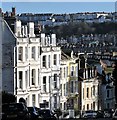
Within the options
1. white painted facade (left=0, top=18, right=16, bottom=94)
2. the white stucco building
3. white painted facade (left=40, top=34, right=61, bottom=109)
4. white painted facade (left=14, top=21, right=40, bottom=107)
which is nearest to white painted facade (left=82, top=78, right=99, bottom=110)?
white painted facade (left=40, top=34, right=61, bottom=109)

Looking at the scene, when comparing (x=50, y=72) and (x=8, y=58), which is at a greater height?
(x=8, y=58)

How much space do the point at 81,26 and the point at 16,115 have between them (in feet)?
40.4

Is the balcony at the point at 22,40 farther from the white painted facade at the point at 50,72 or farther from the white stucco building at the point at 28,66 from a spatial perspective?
the white painted facade at the point at 50,72

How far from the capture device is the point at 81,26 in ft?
65.8

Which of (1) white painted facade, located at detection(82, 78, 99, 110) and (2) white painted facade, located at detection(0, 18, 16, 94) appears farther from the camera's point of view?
(1) white painted facade, located at detection(82, 78, 99, 110)

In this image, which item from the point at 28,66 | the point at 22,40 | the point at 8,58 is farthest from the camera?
the point at 28,66

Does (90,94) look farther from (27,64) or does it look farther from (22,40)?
(22,40)

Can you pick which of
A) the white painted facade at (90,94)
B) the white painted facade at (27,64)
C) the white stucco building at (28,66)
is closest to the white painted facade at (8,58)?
the white stucco building at (28,66)

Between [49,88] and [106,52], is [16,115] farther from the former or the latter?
[106,52]

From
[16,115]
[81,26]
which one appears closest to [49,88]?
[81,26]

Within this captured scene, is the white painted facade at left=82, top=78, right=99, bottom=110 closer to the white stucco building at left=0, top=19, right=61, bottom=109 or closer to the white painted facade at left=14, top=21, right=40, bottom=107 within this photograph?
the white stucco building at left=0, top=19, right=61, bottom=109

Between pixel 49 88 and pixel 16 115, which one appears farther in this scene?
pixel 49 88

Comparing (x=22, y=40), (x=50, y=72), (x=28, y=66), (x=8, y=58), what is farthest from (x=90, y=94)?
(x=8, y=58)

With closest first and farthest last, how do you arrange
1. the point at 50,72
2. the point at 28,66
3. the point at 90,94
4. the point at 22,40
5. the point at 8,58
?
the point at 8,58 < the point at 22,40 < the point at 28,66 < the point at 50,72 < the point at 90,94
